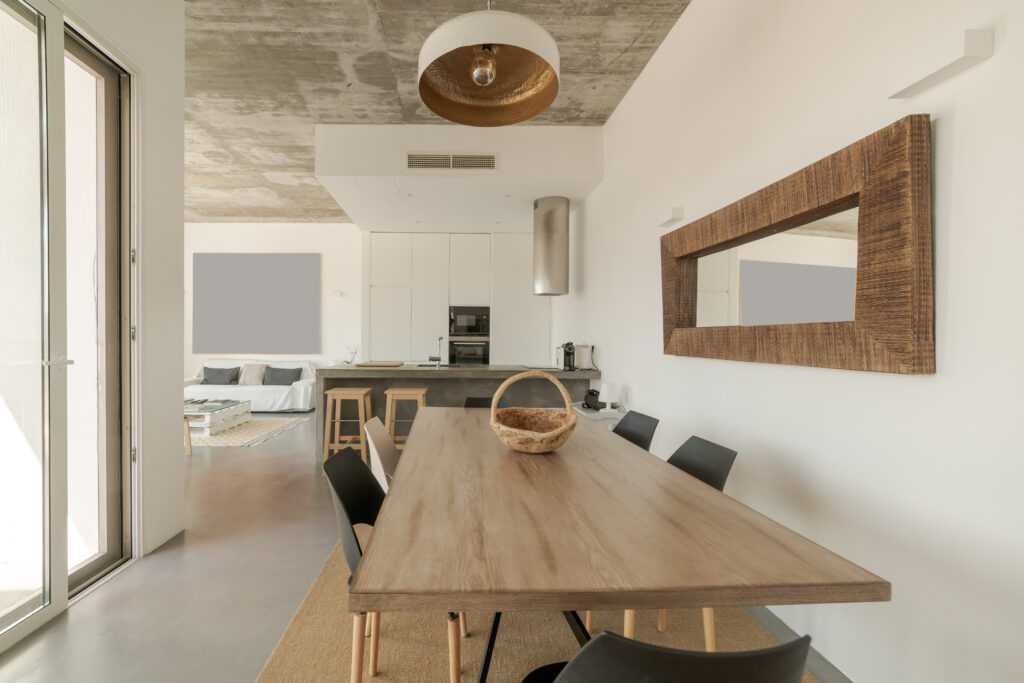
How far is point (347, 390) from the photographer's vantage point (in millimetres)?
5051

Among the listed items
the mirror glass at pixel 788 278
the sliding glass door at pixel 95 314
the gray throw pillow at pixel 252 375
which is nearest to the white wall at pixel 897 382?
the mirror glass at pixel 788 278

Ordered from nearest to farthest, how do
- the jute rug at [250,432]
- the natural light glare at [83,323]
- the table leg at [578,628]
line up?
1. the table leg at [578,628]
2. the natural light glare at [83,323]
3. the jute rug at [250,432]

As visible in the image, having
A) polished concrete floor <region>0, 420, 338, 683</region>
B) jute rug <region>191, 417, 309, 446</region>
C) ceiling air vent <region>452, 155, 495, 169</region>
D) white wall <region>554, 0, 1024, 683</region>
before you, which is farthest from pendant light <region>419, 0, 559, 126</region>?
jute rug <region>191, 417, 309, 446</region>

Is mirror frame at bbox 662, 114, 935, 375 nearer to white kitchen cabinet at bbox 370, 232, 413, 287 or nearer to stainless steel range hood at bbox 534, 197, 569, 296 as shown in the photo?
stainless steel range hood at bbox 534, 197, 569, 296

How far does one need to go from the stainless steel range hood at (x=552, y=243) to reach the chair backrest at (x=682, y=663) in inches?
192

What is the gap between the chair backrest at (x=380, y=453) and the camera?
7.39 feet

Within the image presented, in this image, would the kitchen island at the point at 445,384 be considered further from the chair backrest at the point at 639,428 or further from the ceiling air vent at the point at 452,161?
the chair backrest at the point at 639,428

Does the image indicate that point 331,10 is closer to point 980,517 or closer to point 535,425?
point 535,425

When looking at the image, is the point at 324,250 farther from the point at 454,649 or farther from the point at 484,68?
the point at 454,649

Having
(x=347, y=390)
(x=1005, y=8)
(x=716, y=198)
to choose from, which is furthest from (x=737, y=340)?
(x=347, y=390)

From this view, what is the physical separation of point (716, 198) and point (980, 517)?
1.86 meters

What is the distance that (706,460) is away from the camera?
6.68 ft

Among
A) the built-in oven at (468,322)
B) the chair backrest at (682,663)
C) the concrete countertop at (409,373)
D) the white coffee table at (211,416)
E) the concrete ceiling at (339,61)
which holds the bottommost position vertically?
the white coffee table at (211,416)

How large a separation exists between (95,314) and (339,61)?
2404 mm
